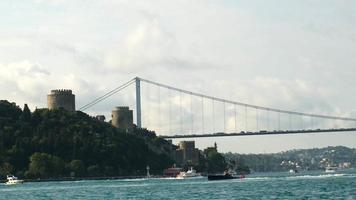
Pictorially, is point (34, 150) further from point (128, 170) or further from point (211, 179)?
point (211, 179)

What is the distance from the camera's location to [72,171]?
Result: 184 meters

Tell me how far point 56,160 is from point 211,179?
43.1m

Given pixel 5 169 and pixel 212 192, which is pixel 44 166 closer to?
pixel 5 169

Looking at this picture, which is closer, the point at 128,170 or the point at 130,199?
the point at 130,199

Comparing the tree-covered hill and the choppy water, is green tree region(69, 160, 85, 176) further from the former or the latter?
the choppy water

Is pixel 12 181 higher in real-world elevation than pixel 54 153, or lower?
lower

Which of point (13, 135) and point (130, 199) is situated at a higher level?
point (13, 135)

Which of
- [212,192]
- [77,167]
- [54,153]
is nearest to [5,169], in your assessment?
[77,167]

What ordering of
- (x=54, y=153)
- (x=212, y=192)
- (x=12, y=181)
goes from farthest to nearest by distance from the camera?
(x=54, y=153), (x=12, y=181), (x=212, y=192)

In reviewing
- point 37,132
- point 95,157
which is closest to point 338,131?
point 95,157

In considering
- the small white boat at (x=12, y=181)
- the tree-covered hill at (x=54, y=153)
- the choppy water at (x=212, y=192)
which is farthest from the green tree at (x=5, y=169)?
the choppy water at (x=212, y=192)

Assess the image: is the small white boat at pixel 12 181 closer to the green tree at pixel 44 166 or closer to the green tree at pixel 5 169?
the green tree at pixel 5 169

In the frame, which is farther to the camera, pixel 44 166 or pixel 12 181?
pixel 44 166

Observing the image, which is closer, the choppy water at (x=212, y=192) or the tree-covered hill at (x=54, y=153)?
the choppy water at (x=212, y=192)
